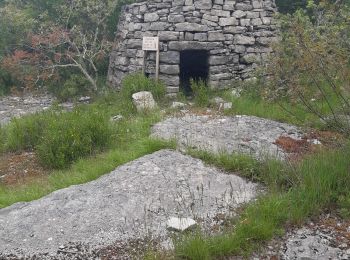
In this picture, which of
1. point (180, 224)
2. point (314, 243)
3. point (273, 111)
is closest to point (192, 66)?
point (273, 111)

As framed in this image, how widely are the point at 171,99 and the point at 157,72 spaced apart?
2.20 feet

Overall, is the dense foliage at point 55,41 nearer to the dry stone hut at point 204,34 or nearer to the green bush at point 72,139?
the dry stone hut at point 204,34

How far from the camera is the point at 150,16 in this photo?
9172 mm

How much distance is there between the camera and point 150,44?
8883mm

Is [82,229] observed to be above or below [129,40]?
below

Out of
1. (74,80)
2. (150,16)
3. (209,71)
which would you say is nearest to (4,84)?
(74,80)

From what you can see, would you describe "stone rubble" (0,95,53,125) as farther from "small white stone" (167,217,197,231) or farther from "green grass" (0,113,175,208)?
"small white stone" (167,217,197,231)

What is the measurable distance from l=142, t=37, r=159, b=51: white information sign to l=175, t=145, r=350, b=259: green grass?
5.00 meters

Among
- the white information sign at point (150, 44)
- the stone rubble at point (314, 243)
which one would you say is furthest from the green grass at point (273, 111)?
the stone rubble at point (314, 243)

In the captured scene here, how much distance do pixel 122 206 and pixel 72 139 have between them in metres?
2.17

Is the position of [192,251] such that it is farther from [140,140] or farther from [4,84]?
[4,84]

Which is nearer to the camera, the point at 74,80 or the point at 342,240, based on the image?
the point at 342,240

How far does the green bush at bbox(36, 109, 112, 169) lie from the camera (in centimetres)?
596

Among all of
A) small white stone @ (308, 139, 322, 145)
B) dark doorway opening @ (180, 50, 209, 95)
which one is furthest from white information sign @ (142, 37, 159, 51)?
small white stone @ (308, 139, 322, 145)
